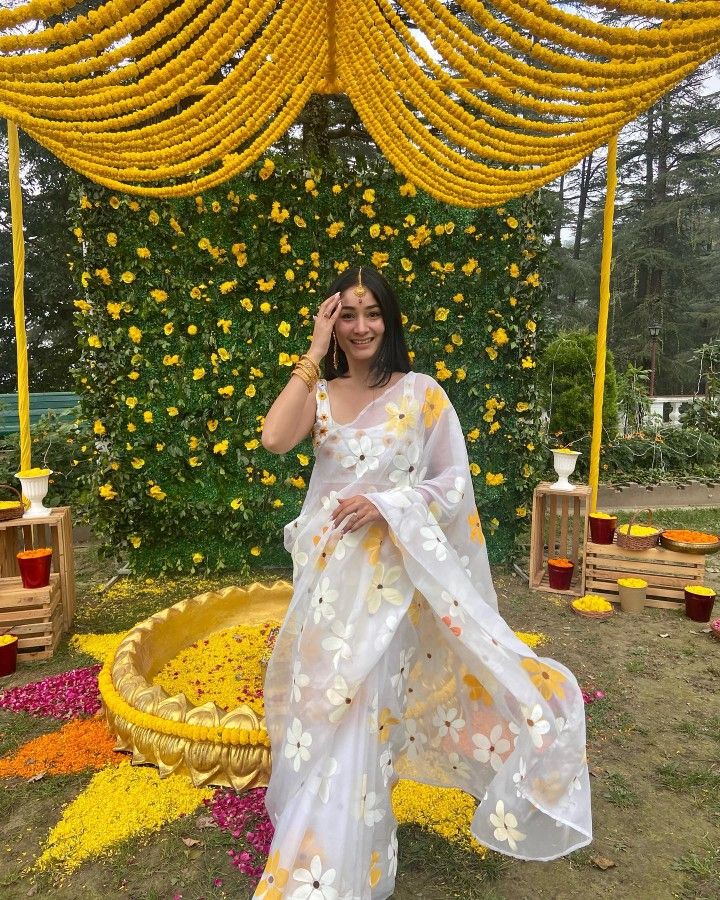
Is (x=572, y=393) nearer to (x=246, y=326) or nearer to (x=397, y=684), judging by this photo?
(x=246, y=326)

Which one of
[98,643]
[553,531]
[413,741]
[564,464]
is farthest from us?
[553,531]

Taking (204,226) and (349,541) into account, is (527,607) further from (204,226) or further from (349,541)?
(204,226)

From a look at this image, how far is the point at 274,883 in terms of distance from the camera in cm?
156

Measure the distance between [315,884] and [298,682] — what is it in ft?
1.63

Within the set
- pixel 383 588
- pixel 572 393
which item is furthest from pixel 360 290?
pixel 572 393

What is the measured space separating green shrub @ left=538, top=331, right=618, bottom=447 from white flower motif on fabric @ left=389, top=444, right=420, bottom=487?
6.37m

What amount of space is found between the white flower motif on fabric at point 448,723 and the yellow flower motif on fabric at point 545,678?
0.31 meters

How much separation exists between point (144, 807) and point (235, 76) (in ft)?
9.69

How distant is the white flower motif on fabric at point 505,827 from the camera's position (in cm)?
174

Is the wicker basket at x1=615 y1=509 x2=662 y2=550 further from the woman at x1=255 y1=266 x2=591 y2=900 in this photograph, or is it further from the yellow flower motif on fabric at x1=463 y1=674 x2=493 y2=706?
the yellow flower motif on fabric at x1=463 y1=674 x2=493 y2=706

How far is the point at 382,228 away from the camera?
4.60 m

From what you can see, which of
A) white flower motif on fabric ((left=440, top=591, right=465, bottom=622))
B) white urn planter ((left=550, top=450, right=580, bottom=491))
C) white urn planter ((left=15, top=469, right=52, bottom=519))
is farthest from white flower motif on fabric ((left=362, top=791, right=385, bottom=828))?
white urn planter ((left=550, top=450, right=580, bottom=491))

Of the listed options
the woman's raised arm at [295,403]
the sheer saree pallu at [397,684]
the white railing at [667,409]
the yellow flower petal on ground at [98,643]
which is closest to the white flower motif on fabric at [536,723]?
the sheer saree pallu at [397,684]

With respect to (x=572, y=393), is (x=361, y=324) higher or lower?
higher
